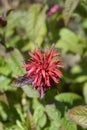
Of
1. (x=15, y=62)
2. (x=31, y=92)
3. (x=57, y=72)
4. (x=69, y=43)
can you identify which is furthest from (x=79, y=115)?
(x=69, y=43)

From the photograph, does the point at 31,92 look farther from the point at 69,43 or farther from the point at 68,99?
the point at 69,43

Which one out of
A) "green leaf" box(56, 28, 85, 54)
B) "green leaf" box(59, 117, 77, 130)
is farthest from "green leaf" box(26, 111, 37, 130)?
"green leaf" box(56, 28, 85, 54)

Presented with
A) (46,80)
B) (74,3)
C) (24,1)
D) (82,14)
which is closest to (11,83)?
(46,80)

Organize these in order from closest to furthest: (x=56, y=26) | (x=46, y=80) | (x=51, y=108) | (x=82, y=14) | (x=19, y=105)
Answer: (x=46, y=80) → (x=51, y=108) → (x=19, y=105) → (x=82, y=14) → (x=56, y=26)

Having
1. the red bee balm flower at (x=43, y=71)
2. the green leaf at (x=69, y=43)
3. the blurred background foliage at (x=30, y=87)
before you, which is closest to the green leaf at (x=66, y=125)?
the blurred background foliage at (x=30, y=87)

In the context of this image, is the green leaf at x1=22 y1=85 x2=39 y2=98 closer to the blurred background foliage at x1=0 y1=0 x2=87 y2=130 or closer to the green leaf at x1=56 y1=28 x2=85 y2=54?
the blurred background foliage at x1=0 y1=0 x2=87 y2=130

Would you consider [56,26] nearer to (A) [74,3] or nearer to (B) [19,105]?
(A) [74,3]

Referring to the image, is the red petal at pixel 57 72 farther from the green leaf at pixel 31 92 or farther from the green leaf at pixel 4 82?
the green leaf at pixel 4 82

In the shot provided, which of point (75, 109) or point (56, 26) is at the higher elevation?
point (56, 26)
